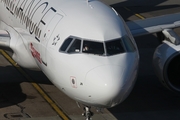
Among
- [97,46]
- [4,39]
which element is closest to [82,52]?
[97,46]

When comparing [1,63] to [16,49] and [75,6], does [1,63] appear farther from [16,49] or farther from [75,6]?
[75,6]

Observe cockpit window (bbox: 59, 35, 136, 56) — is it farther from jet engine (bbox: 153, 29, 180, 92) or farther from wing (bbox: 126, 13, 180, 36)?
wing (bbox: 126, 13, 180, 36)

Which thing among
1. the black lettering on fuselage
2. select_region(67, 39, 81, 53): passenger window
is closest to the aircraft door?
the black lettering on fuselage

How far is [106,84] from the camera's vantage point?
13375 mm

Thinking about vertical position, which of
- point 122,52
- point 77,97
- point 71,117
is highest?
point 122,52

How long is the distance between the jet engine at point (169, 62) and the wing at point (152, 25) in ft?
2.40

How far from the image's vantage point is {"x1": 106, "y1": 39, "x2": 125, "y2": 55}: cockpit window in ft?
47.0

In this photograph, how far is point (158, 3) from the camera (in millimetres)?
31656

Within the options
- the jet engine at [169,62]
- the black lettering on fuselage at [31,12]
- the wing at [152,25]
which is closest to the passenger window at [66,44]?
the black lettering on fuselage at [31,12]

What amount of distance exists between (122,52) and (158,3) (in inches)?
699

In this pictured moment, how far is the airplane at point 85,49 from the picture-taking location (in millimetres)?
A: 13719

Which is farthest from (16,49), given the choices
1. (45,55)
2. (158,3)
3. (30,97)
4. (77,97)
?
(158,3)

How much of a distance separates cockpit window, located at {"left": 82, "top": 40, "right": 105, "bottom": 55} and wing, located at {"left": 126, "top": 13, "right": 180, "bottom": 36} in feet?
16.3

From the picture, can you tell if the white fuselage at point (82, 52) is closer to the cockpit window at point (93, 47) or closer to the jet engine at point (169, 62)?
the cockpit window at point (93, 47)
